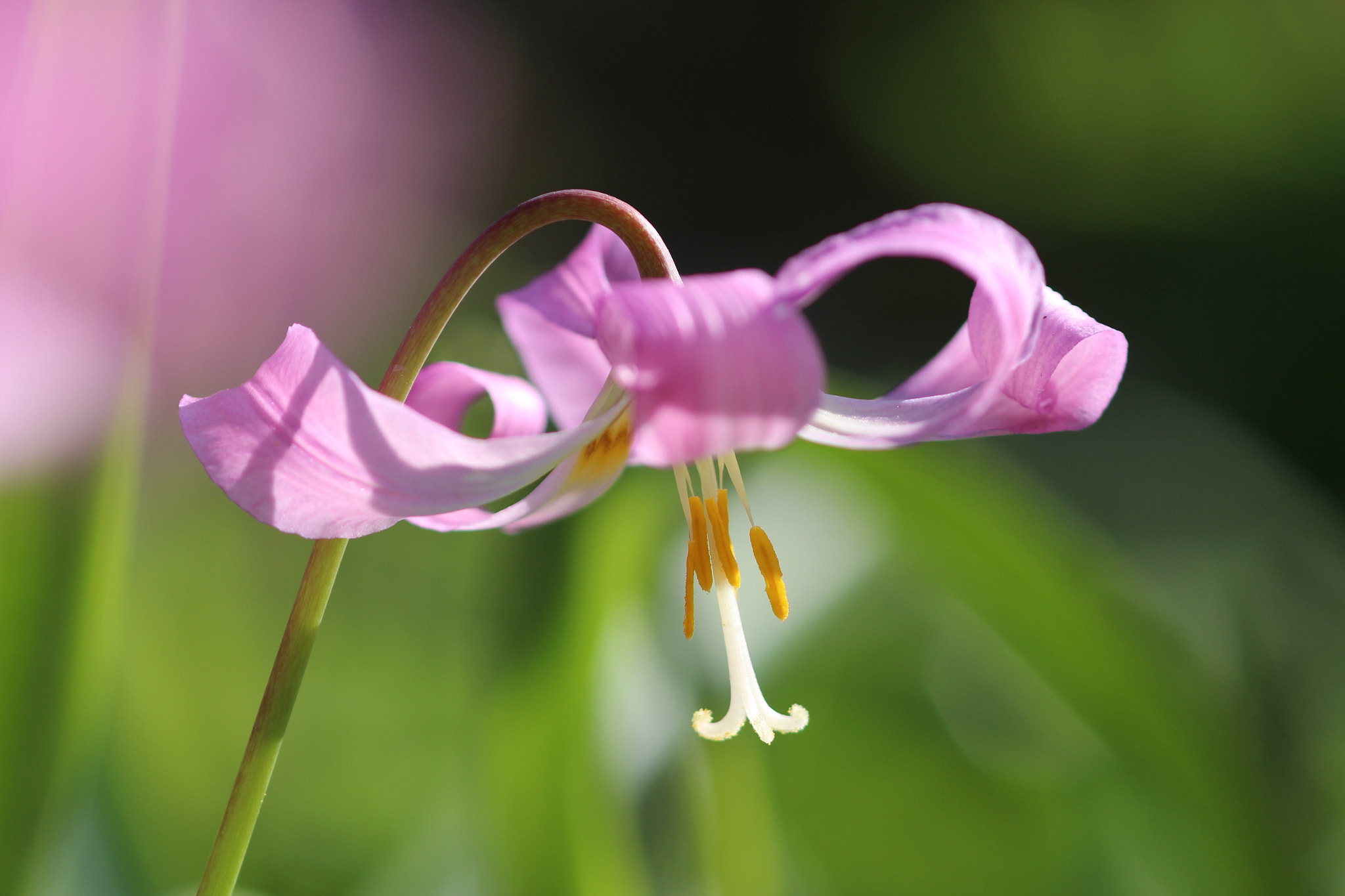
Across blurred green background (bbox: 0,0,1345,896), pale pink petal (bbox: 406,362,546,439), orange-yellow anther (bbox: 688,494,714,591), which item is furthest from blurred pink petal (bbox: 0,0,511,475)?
orange-yellow anther (bbox: 688,494,714,591)

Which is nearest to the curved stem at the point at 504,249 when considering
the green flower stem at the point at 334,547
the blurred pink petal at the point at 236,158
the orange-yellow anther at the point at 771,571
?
the green flower stem at the point at 334,547

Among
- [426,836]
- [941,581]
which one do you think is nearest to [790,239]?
[941,581]

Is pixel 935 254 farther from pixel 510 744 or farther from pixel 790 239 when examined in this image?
pixel 790 239

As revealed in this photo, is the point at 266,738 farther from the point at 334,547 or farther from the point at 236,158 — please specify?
the point at 236,158

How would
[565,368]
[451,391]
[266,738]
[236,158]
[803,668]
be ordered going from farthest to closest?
[236,158]
[803,668]
[565,368]
[451,391]
[266,738]

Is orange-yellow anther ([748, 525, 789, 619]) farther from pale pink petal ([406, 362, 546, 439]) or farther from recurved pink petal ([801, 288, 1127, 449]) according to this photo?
pale pink petal ([406, 362, 546, 439])

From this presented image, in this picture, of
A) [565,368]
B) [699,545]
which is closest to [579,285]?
[565,368]

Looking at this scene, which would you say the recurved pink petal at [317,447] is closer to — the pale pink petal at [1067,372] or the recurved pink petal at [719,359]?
A: the recurved pink petal at [719,359]
